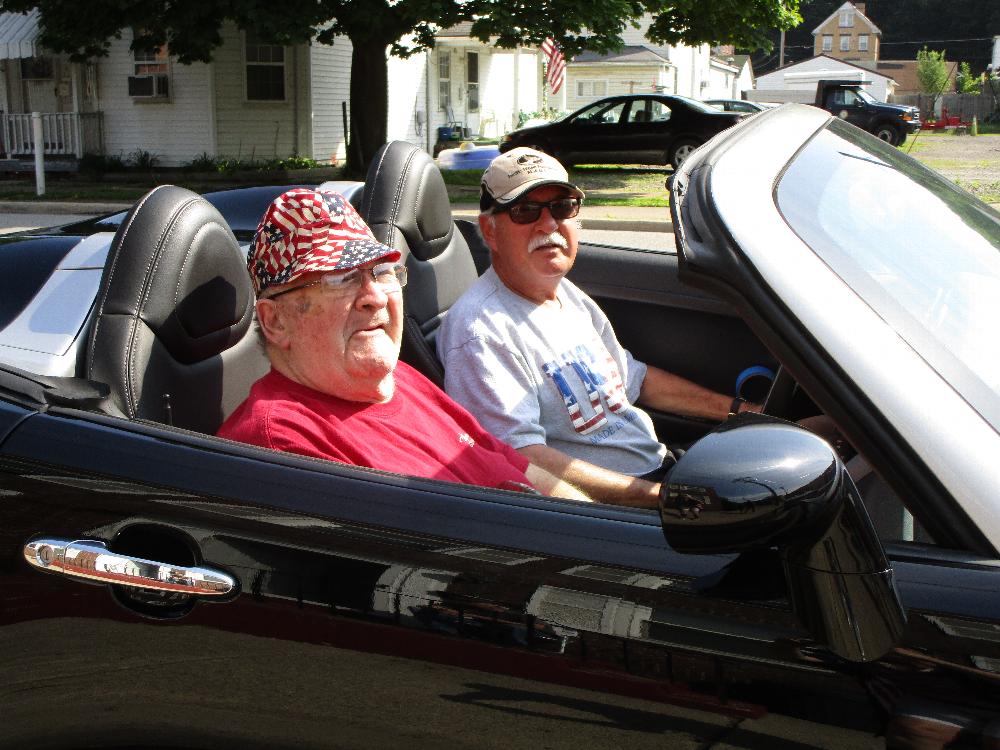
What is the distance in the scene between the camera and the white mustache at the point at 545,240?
10.1 feet

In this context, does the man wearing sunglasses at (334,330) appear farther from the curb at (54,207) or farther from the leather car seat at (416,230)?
the curb at (54,207)

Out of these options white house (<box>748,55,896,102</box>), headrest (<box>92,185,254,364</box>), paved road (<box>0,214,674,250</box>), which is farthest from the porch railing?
white house (<box>748,55,896,102</box>)

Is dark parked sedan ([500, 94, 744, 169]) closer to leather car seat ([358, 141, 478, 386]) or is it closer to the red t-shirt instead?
leather car seat ([358, 141, 478, 386])

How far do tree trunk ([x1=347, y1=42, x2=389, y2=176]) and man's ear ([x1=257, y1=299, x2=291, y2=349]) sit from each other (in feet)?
52.7

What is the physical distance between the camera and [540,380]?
114 inches

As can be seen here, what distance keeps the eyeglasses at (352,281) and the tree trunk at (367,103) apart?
15999 millimetres

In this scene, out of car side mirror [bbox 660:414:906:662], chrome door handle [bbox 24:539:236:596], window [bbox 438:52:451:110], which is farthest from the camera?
window [bbox 438:52:451:110]

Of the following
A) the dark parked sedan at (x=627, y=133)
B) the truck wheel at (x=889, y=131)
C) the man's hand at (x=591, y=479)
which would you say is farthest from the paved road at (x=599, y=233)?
the truck wheel at (x=889, y=131)

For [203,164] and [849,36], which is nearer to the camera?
[203,164]

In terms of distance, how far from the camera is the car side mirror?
123cm

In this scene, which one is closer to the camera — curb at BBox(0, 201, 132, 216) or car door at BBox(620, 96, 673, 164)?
curb at BBox(0, 201, 132, 216)

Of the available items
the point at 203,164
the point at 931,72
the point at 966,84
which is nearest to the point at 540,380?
the point at 203,164

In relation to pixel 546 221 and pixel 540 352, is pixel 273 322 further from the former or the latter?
pixel 546 221

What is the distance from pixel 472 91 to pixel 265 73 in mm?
9840
